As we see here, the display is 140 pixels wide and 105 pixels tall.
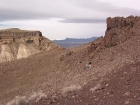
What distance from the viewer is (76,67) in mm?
27828

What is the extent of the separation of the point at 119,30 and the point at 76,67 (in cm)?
484

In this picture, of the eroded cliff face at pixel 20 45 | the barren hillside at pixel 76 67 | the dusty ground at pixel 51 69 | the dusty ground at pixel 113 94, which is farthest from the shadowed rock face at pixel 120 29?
the eroded cliff face at pixel 20 45

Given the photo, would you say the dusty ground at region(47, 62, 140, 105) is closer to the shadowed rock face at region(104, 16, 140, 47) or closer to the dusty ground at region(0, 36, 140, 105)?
the dusty ground at region(0, 36, 140, 105)

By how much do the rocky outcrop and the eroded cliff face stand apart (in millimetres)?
53054

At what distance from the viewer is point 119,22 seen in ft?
91.8

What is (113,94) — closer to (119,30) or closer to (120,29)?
(119,30)

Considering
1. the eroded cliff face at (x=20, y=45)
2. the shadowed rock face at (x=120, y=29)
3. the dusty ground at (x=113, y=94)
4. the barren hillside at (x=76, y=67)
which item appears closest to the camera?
the dusty ground at (x=113, y=94)

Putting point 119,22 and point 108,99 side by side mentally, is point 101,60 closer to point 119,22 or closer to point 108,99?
point 119,22

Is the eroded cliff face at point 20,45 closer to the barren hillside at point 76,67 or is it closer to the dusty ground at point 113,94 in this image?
the barren hillside at point 76,67

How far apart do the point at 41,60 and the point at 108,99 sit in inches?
1190

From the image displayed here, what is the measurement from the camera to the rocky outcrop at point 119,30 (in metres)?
26.0

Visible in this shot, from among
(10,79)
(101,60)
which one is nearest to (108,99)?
(101,60)

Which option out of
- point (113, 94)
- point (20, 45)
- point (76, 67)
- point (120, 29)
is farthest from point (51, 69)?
point (20, 45)

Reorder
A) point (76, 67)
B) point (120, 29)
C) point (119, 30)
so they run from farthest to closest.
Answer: point (76, 67), point (120, 29), point (119, 30)
